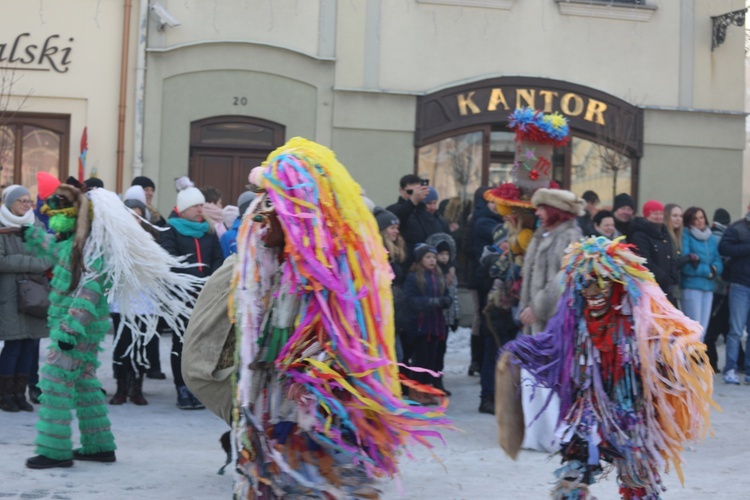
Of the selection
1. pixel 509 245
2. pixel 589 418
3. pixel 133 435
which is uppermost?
pixel 509 245

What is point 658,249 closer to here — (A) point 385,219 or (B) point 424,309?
(B) point 424,309

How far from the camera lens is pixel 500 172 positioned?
52.9 feet

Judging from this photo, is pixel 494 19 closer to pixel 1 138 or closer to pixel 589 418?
pixel 1 138

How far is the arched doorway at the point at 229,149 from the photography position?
602 inches

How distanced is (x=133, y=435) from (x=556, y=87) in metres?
9.54

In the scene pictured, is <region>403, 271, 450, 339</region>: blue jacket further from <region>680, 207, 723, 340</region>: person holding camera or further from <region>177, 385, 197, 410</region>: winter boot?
<region>680, 207, 723, 340</region>: person holding camera

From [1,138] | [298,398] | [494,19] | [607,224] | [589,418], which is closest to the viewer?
[298,398]

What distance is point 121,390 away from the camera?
31.0 feet

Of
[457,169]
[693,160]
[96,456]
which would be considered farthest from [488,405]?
[693,160]

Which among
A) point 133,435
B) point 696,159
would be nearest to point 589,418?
point 133,435

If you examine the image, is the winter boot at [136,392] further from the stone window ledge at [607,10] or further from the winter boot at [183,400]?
the stone window ledge at [607,10]

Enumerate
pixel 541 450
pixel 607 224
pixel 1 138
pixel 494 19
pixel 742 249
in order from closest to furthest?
pixel 541 450, pixel 607 224, pixel 742 249, pixel 1 138, pixel 494 19

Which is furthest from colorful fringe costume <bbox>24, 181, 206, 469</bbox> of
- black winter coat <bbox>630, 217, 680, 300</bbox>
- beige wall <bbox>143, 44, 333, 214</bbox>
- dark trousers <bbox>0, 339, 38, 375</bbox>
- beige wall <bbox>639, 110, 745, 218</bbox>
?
beige wall <bbox>639, 110, 745, 218</bbox>

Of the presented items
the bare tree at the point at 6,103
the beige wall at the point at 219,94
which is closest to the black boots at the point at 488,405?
the beige wall at the point at 219,94
